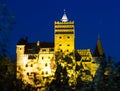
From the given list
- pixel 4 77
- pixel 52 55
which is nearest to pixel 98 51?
pixel 52 55

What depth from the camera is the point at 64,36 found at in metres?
78.9

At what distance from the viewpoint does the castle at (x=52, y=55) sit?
74.0 metres

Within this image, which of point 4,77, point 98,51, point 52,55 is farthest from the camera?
point 98,51

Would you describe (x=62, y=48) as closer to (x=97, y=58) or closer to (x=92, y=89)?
(x=97, y=58)

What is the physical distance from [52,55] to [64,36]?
3989 mm

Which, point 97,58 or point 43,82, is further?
point 97,58

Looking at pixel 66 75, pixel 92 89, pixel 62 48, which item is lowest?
pixel 92 89

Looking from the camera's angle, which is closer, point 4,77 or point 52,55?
point 4,77

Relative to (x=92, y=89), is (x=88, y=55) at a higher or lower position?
higher

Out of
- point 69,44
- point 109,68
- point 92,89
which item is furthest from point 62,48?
point 109,68

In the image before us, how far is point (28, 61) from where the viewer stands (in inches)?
3017

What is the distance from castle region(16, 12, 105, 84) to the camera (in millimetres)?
74044

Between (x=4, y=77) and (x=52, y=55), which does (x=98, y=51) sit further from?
(x=4, y=77)

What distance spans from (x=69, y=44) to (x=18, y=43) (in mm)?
7550
